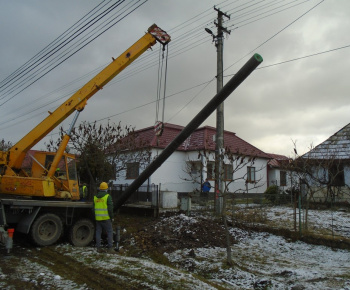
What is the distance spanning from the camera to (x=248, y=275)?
6.86 m

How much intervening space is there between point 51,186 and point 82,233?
1787 millimetres

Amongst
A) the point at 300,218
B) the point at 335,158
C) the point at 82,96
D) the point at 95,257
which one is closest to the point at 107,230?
the point at 95,257

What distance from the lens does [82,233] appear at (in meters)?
10.1

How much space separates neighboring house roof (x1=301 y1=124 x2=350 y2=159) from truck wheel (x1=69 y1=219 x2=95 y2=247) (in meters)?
13.6

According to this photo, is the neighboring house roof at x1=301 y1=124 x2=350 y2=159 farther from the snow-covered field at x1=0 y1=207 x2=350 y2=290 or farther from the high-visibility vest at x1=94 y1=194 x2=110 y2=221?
the high-visibility vest at x1=94 y1=194 x2=110 y2=221

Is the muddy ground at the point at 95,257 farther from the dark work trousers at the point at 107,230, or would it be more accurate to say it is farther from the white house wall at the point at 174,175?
the white house wall at the point at 174,175

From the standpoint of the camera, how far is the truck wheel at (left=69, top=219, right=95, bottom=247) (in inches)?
387

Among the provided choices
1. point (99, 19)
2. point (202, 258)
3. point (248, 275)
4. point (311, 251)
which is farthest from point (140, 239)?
point (99, 19)

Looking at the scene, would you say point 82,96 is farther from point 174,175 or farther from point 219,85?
point 174,175

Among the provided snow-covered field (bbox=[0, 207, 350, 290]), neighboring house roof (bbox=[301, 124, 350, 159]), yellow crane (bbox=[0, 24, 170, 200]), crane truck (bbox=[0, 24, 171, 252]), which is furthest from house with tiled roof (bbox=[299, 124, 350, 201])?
crane truck (bbox=[0, 24, 171, 252])

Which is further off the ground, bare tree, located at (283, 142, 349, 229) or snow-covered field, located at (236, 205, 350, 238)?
bare tree, located at (283, 142, 349, 229)

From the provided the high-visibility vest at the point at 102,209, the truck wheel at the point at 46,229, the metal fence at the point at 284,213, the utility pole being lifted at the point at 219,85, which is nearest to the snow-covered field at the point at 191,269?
the truck wheel at the point at 46,229

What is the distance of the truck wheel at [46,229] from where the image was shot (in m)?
9.09

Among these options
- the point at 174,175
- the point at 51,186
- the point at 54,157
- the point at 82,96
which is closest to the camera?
the point at 51,186
